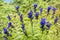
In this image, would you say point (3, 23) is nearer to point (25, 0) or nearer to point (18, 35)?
point (18, 35)

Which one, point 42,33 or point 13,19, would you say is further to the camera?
point 13,19

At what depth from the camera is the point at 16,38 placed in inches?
124

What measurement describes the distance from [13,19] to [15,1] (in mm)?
1175

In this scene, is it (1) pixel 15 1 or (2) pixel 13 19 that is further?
(1) pixel 15 1

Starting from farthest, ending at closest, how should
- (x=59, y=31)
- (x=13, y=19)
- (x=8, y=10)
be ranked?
1. (x=8, y=10)
2. (x=13, y=19)
3. (x=59, y=31)

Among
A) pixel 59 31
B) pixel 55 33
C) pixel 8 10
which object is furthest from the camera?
pixel 8 10

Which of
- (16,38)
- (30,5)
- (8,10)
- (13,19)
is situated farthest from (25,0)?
(16,38)

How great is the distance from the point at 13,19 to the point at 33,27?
2.80 feet

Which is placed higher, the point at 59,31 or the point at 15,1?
the point at 15,1

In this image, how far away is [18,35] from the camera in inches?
126

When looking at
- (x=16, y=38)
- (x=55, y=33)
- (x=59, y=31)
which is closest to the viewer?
(x=16, y=38)

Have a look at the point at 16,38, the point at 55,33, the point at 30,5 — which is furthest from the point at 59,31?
the point at 30,5

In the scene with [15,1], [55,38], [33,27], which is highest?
[15,1]

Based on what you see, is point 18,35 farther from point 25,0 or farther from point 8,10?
point 25,0
